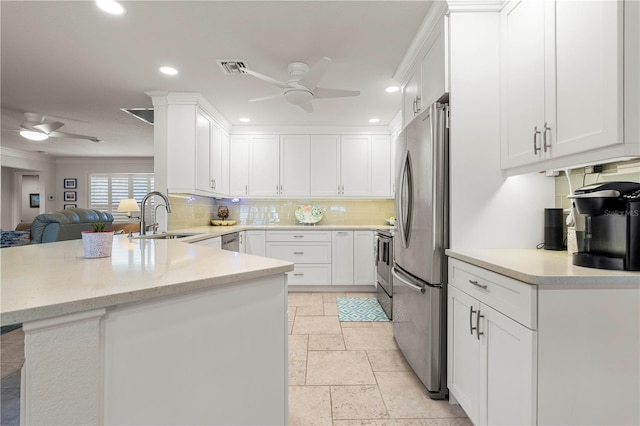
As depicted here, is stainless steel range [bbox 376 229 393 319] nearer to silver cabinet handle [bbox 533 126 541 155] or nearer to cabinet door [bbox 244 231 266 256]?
cabinet door [bbox 244 231 266 256]

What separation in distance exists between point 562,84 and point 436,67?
78 centimetres

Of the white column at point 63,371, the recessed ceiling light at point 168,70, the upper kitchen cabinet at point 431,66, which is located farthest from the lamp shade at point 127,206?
the white column at point 63,371

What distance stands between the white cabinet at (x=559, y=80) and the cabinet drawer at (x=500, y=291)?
2.11 feet

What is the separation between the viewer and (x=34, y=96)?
11.1 ft

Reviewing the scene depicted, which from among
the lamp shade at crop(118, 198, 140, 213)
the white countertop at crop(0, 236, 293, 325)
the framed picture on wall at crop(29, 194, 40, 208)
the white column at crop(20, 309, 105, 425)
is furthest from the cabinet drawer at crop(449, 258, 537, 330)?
the framed picture on wall at crop(29, 194, 40, 208)

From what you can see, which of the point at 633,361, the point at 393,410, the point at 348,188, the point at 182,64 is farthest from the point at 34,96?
the point at 633,361

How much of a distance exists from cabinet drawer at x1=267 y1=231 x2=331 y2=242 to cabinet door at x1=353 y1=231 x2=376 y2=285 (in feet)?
1.42

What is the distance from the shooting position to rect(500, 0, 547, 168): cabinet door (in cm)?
146

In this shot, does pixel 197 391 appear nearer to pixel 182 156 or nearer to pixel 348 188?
pixel 182 156

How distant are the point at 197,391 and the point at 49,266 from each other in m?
0.73

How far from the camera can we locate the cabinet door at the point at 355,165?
445cm

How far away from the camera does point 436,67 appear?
1907 millimetres

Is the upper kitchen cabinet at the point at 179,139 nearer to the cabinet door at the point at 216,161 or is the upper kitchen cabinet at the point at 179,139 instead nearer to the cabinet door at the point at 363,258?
the cabinet door at the point at 216,161

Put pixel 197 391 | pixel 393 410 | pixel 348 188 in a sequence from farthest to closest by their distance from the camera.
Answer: pixel 348 188 < pixel 393 410 < pixel 197 391
